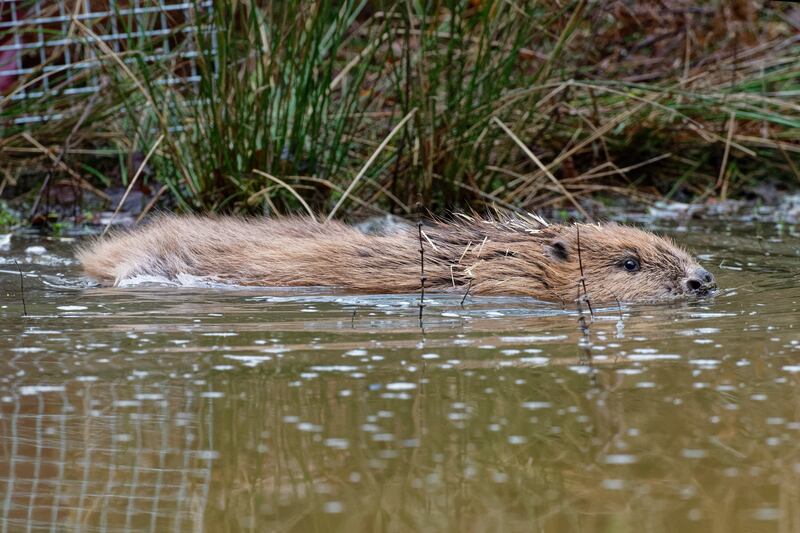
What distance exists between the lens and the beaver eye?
17.3ft

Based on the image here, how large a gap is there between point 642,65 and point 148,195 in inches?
162

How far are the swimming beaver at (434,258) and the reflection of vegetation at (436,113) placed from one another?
338 millimetres

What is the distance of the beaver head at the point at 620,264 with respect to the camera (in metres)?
5.14

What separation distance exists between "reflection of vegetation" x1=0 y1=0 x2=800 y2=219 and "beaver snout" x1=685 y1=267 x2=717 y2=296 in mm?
1156

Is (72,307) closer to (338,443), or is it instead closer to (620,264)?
(338,443)

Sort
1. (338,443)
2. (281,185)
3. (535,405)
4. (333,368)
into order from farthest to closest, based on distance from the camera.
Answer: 1. (281,185)
2. (333,368)
3. (535,405)
4. (338,443)

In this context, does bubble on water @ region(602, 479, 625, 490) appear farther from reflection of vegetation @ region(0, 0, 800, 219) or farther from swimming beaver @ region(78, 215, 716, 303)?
swimming beaver @ region(78, 215, 716, 303)

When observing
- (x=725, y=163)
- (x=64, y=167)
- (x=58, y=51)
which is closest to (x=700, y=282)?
(x=725, y=163)

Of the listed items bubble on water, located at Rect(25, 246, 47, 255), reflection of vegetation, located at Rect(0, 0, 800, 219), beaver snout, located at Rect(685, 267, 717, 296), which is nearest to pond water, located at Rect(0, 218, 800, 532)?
beaver snout, located at Rect(685, 267, 717, 296)

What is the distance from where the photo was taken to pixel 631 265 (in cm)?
527

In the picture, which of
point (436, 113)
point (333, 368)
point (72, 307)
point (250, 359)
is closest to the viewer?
point (333, 368)

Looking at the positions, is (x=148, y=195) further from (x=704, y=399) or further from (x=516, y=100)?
(x=704, y=399)

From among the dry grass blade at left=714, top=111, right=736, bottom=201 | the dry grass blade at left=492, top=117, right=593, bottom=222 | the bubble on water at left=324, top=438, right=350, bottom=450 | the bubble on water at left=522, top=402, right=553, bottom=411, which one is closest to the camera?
the bubble on water at left=324, top=438, right=350, bottom=450

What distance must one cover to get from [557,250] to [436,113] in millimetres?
1696
